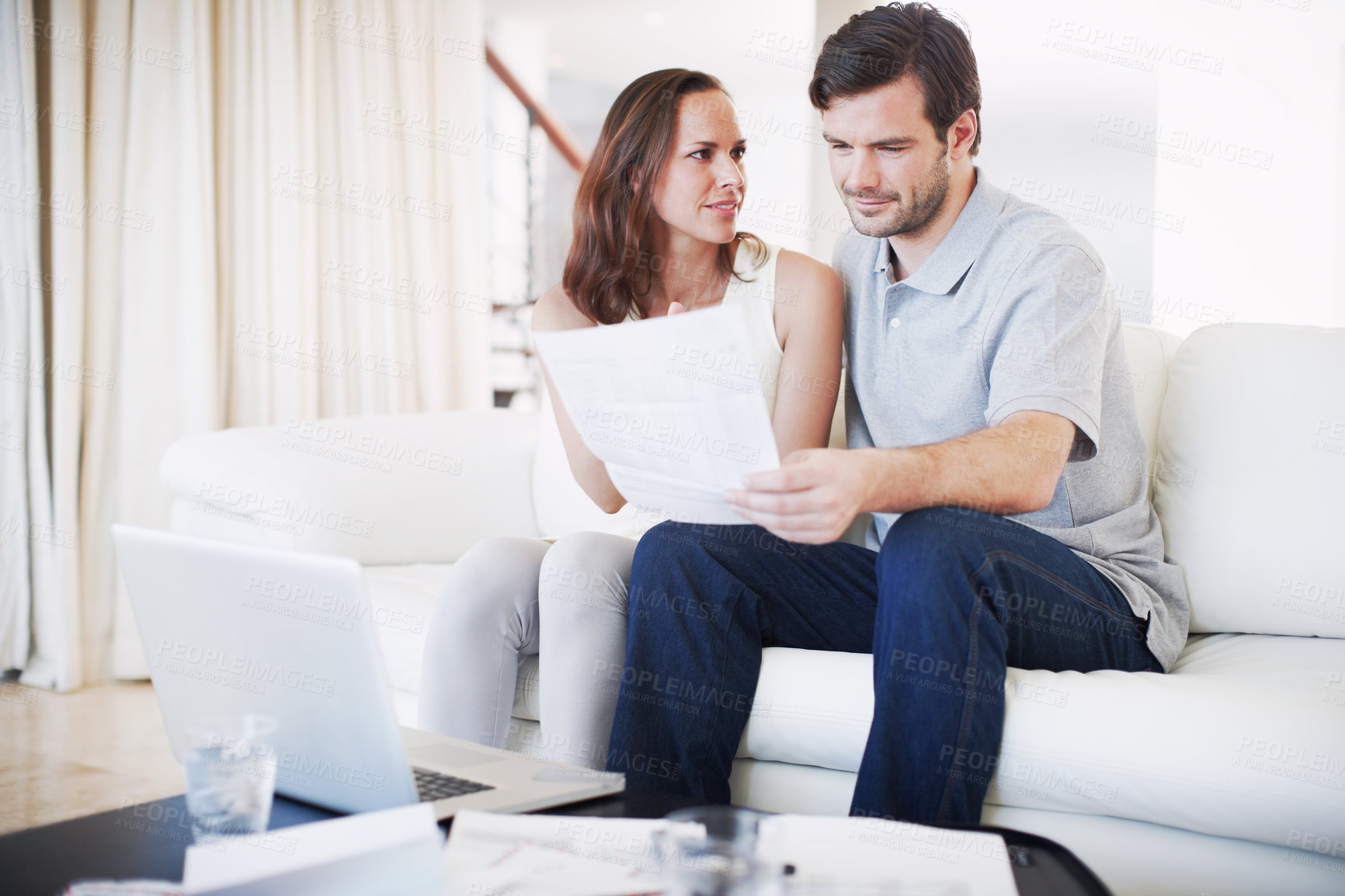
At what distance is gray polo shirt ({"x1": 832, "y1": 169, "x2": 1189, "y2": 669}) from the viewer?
1.25m

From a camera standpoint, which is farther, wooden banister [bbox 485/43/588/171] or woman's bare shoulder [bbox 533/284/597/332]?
wooden banister [bbox 485/43/588/171]

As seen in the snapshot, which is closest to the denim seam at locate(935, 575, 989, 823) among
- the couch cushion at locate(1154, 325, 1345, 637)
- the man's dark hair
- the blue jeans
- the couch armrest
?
the blue jeans

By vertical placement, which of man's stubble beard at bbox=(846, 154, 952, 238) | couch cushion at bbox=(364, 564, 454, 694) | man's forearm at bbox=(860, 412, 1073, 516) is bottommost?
couch cushion at bbox=(364, 564, 454, 694)

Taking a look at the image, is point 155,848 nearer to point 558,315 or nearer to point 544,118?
point 558,315

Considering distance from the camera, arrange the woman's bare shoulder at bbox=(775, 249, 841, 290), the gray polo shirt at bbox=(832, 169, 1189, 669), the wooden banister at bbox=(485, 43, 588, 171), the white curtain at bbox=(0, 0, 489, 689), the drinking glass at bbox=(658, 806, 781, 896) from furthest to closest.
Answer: the wooden banister at bbox=(485, 43, 588, 171)
the white curtain at bbox=(0, 0, 489, 689)
the woman's bare shoulder at bbox=(775, 249, 841, 290)
the gray polo shirt at bbox=(832, 169, 1189, 669)
the drinking glass at bbox=(658, 806, 781, 896)

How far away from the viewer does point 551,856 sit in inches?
27.8

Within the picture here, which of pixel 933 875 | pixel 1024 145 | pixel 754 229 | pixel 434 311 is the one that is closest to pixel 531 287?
pixel 754 229

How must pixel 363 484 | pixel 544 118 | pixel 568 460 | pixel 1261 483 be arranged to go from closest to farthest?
1. pixel 1261 483
2. pixel 568 460
3. pixel 363 484
4. pixel 544 118

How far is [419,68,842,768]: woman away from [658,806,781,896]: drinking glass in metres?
0.70

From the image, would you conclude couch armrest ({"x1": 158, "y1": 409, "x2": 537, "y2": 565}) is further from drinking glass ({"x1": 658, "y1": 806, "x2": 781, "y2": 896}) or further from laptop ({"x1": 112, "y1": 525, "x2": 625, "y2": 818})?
drinking glass ({"x1": 658, "y1": 806, "x2": 781, "y2": 896})

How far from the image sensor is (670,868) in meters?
0.63

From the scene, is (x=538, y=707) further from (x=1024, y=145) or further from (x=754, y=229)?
(x=754, y=229)

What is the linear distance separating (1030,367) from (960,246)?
25 cm

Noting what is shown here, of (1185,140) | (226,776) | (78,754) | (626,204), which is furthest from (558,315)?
(1185,140)
